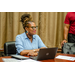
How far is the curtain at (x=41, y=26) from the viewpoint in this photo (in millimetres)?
3117

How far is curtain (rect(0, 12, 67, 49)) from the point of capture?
10.2 feet

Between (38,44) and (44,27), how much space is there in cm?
103

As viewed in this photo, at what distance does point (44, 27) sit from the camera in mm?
3414

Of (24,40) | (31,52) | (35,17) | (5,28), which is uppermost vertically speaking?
(35,17)

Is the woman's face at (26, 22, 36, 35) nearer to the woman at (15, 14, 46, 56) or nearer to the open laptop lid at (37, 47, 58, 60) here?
the woman at (15, 14, 46, 56)

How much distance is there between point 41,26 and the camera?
3.36m

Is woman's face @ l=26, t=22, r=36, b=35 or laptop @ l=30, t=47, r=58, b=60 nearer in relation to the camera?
laptop @ l=30, t=47, r=58, b=60

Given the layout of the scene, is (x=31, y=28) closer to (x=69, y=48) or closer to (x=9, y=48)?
(x=9, y=48)

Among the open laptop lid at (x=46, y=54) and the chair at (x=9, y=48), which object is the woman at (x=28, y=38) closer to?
the chair at (x=9, y=48)

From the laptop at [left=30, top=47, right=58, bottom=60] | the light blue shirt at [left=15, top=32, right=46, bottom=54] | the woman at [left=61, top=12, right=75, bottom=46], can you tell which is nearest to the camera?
the laptop at [left=30, top=47, right=58, bottom=60]

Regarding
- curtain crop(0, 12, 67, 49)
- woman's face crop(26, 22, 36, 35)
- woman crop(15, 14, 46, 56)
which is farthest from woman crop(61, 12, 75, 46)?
woman's face crop(26, 22, 36, 35)
